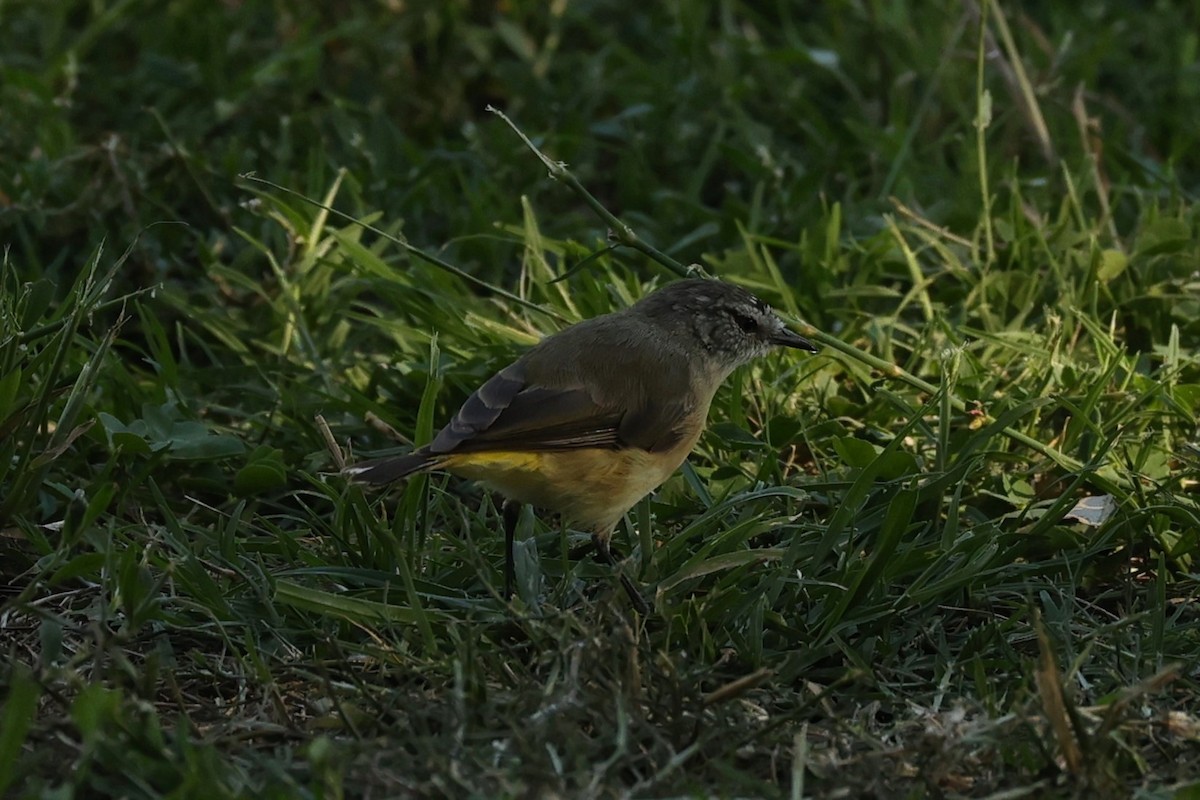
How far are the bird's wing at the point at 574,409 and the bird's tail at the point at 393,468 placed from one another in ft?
0.17

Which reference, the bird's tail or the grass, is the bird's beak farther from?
the bird's tail

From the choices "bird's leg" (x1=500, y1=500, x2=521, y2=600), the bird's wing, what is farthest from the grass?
the bird's wing

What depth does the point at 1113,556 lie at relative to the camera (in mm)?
4066

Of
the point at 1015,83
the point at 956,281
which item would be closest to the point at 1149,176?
the point at 1015,83

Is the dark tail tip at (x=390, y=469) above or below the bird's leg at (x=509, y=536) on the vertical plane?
above

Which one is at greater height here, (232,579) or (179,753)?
(179,753)

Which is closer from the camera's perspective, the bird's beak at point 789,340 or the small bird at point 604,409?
the small bird at point 604,409

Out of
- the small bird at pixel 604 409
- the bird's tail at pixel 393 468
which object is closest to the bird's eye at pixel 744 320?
the small bird at pixel 604 409

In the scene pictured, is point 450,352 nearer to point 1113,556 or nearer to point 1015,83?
point 1113,556

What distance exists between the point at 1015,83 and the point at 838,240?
1.05 m

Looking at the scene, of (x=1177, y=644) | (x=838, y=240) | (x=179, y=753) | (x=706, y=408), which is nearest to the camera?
(x=179, y=753)

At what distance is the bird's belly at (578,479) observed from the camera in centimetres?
391

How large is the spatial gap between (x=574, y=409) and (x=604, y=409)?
113 millimetres

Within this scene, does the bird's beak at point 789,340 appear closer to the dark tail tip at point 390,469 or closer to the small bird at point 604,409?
the small bird at point 604,409
